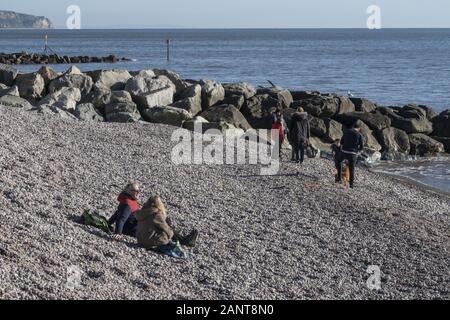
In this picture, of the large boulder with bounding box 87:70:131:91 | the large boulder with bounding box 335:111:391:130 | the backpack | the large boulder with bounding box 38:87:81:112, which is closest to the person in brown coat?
the backpack

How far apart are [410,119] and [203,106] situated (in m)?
7.75

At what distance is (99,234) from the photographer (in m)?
11.4

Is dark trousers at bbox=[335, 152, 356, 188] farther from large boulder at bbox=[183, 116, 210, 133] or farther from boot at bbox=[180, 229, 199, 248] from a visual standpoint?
boot at bbox=[180, 229, 199, 248]

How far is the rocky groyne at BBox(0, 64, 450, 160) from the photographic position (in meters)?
24.0

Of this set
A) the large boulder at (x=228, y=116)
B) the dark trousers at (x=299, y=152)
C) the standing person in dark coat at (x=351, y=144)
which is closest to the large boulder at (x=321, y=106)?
the large boulder at (x=228, y=116)

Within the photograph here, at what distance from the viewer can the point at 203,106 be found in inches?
1069

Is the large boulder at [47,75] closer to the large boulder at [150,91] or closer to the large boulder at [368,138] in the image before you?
the large boulder at [150,91]

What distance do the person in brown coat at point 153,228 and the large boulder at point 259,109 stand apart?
50.2ft

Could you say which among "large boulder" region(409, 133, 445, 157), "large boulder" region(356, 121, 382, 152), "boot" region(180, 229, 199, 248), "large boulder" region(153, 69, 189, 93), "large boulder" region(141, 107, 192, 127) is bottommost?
"large boulder" region(409, 133, 445, 157)

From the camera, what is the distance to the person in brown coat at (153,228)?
1113cm

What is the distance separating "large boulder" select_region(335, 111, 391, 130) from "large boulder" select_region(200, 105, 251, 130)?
4.32 meters

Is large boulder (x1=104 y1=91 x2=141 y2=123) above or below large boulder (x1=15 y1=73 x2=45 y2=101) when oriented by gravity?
below
